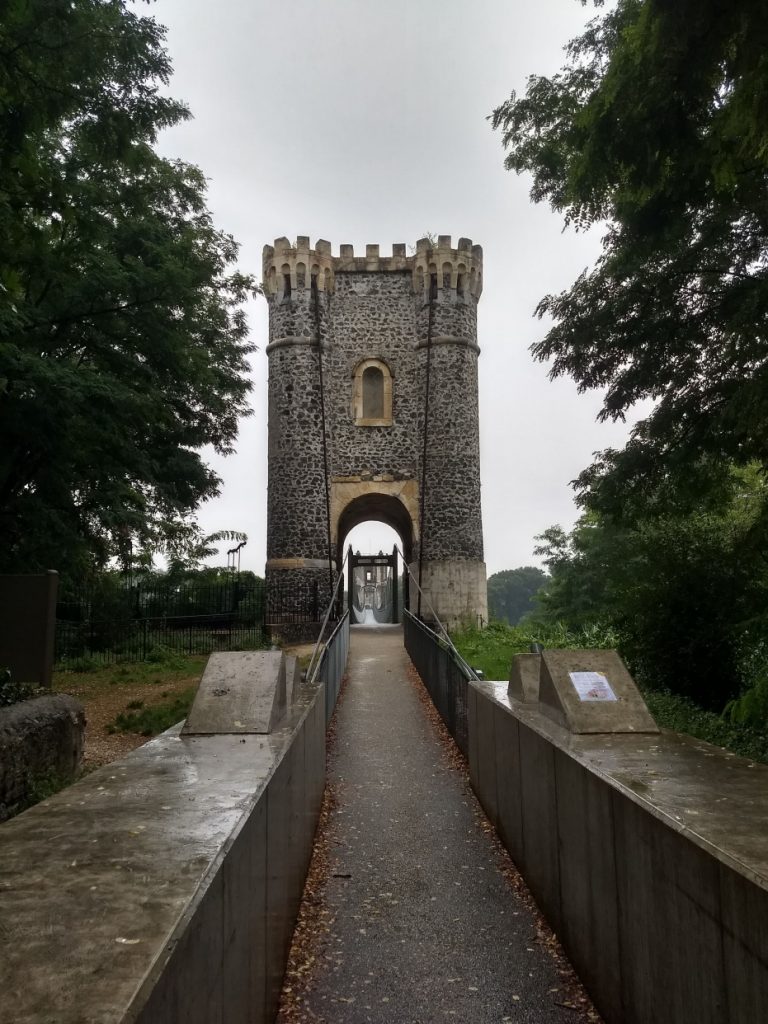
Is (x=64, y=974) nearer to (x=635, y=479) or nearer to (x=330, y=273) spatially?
(x=635, y=479)

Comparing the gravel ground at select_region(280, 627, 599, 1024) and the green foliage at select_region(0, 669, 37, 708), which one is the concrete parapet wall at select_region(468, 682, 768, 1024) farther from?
the green foliage at select_region(0, 669, 37, 708)

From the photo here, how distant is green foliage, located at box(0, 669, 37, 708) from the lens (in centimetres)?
686

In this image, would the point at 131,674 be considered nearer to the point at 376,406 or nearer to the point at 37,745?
the point at 37,745

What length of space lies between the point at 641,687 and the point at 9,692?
27.7 ft

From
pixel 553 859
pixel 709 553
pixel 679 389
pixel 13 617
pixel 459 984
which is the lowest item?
pixel 459 984

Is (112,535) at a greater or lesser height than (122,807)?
greater

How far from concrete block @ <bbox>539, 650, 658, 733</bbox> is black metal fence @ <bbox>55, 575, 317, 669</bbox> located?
11.9 metres

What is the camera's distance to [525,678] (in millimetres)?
6785

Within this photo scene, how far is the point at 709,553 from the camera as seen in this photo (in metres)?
10.9

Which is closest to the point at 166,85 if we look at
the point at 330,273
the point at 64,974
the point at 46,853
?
the point at 46,853

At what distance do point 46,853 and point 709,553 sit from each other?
10140mm

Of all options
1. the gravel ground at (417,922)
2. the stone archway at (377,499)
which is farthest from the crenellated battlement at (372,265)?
the gravel ground at (417,922)

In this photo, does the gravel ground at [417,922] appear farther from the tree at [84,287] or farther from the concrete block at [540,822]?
the tree at [84,287]

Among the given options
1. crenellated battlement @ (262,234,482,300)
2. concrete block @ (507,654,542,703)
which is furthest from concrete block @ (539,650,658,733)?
crenellated battlement @ (262,234,482,300)
